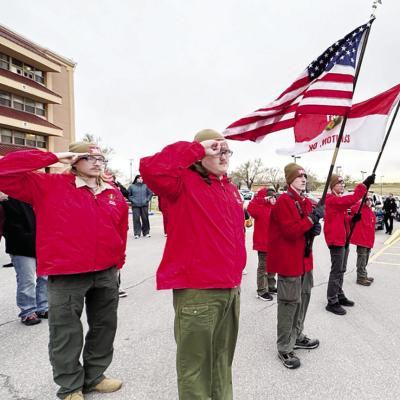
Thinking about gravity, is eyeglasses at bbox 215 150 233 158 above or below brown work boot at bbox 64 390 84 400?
above

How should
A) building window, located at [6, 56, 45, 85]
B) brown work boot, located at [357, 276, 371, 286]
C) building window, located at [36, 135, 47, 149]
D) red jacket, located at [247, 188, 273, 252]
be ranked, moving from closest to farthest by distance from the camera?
red jacket, located at [247, 188, 273, 252]
brown work boot, located at [357, 276, 371, 286]
building window, located at [6, 56, 45, 85]
building window, located at [36, 135, 47, 149]

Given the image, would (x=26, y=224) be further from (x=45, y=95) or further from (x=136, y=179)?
(x=45, y=95)

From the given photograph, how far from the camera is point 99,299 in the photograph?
2.64m

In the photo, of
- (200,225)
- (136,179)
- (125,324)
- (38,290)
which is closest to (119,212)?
(200,225)

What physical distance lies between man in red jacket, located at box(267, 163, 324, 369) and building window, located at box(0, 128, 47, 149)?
1204 inches

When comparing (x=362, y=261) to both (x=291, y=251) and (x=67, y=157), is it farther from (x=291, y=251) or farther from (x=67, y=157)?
(x=67, y=157)

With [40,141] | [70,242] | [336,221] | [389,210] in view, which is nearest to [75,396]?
[70,242]

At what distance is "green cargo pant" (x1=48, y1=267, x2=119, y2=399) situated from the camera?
239 centimetres

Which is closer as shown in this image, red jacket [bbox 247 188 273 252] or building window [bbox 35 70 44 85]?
red jacket [bbox 247 188 273 252]

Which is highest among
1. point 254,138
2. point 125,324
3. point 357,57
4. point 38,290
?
point 357,57

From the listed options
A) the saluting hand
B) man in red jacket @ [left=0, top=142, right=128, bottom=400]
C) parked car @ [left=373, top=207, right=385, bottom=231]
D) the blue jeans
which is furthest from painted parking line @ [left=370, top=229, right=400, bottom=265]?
the saluting hand

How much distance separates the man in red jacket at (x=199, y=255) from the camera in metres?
1.90

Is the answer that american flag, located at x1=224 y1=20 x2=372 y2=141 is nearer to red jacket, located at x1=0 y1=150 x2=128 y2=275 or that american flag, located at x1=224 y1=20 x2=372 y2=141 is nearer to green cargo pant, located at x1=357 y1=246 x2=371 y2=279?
red jacket, located at x1=0 y1=150 x2=128 y2=275

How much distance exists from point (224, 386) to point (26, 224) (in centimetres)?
319
